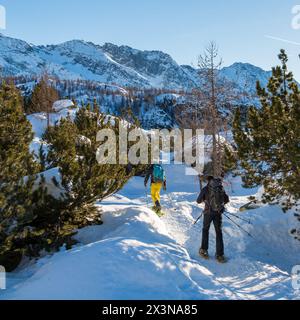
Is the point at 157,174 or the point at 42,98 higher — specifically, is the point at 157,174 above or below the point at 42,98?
below

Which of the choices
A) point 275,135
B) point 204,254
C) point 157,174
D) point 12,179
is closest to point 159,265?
point 204,254

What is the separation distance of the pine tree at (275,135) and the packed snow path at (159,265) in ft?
6.61

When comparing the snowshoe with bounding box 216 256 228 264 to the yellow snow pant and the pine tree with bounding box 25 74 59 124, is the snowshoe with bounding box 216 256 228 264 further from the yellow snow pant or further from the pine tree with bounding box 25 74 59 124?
the pine tree with bounding box 25 74 59 124

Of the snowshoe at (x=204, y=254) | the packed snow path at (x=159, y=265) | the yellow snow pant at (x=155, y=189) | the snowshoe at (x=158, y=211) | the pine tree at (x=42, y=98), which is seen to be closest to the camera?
the packed snow path at (x=159, y=265)

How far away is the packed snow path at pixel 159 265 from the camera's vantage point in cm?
586

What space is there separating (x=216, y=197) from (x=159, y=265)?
9.75 ft

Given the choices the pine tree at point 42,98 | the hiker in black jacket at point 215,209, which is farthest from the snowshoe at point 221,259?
the pine tree at point 42,98

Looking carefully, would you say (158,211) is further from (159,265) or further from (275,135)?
(159,265)

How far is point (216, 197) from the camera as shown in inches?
354

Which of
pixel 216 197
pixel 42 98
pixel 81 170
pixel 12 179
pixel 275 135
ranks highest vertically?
pixel 42 98

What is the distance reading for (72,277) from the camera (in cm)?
604

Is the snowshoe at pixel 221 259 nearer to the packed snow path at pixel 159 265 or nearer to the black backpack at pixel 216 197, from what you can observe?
the packed snow path at pixel 159 265

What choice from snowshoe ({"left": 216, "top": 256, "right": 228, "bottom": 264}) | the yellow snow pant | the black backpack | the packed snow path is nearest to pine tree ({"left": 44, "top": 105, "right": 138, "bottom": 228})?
the packed snow path
